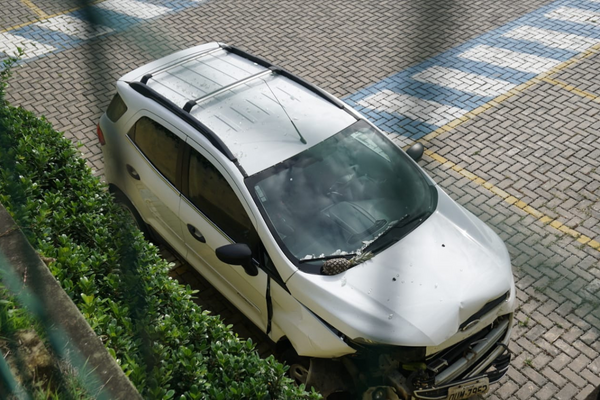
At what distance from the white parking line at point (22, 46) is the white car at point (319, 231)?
4871mm

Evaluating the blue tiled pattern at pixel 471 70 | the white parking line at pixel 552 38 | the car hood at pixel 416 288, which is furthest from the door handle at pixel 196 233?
the white parking line at pixel 552 38

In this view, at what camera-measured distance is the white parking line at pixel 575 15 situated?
1045cm

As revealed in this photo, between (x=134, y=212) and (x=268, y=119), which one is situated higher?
(x=268, y=119)

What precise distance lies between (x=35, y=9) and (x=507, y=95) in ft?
27.5

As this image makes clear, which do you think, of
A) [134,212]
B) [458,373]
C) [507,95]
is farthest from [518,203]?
[134,212]

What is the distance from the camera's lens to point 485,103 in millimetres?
8617

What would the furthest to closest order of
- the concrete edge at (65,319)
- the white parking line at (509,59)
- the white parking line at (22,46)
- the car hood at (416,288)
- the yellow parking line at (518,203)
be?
1. the white parking line at (22,46)
2. the white parking line at (509,59)
3. the yellow parking line at (518,203)
4. the car hood at (416,288)
5. the concrete edge at (65,319)

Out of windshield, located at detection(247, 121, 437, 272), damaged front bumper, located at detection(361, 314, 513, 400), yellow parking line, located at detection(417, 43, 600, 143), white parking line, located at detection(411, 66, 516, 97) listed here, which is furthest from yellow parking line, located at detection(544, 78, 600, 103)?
damaged front bumper, located at detection(361, 314, 513, 400)

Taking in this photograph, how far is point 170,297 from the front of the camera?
377 centimetres

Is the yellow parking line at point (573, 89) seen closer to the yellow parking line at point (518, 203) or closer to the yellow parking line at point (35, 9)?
the yellow parking line at point (518, 203)

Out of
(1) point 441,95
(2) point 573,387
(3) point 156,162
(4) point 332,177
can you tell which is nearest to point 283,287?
(4) point 332,177

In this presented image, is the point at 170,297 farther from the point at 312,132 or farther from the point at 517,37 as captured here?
the point at 517,37

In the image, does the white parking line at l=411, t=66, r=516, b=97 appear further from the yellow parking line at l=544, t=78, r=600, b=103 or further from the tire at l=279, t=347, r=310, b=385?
the tire at l=279, t=347, r=310, b=385

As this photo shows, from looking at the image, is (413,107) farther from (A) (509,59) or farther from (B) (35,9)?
(B) (35,9)
